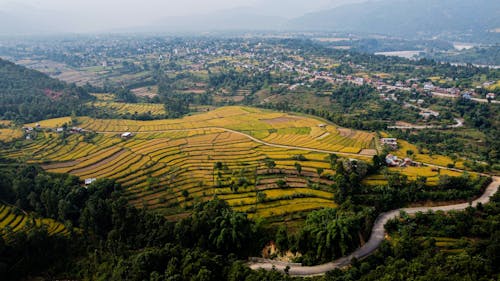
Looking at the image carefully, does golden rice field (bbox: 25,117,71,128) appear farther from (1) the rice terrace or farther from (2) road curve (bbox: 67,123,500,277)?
(2) road curve (bbox: 67,123,500,277)

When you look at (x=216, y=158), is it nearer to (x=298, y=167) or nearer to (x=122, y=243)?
(x=298, y=167)

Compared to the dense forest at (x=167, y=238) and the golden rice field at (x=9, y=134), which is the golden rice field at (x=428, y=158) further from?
the golden rice field at (x=9, y=134)

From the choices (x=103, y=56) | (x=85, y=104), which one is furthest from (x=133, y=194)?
(x=103, y=56)

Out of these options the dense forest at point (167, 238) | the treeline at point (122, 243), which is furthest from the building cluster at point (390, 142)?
the treeline at point (122, 243)

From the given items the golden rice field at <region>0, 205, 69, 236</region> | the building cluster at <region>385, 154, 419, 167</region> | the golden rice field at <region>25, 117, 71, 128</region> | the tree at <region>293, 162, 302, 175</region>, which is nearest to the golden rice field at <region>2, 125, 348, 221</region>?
the tree at <region>293, 162, 302, 175</region>

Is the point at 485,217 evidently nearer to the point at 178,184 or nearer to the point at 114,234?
the point at 178,184

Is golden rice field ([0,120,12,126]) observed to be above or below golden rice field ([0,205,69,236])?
above

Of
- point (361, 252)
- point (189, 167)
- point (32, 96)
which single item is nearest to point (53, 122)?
point (32, 96)
